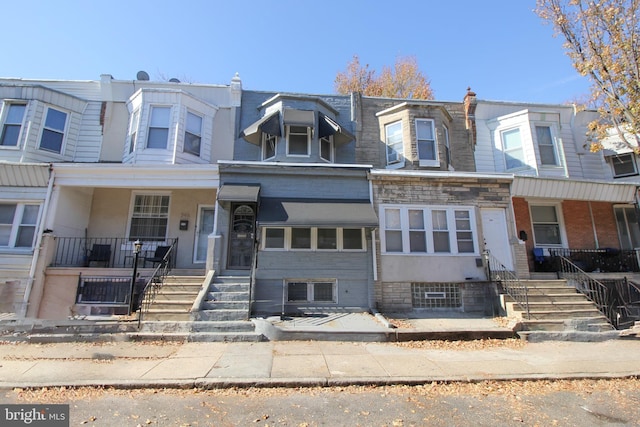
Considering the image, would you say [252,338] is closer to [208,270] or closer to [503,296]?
[208,270]

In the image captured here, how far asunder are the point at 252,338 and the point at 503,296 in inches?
290

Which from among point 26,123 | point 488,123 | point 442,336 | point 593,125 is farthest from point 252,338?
point 593,125

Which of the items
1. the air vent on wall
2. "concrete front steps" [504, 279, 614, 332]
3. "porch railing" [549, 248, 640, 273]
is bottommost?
"concrete front steps" [504, 279, 614, 332]

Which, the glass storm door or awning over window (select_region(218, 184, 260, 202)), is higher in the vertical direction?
awning over window (select_region(218, 184, 260, 202))

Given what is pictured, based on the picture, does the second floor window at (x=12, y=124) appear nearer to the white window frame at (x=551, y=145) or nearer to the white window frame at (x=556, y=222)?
the white window frame at (x=556, y=222)

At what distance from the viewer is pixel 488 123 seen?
Result: 48.2 ft

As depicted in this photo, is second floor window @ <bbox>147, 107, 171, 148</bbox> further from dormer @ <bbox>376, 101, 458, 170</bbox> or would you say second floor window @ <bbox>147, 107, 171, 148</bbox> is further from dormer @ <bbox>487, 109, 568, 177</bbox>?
dormer @ <bbox>487, 109, 568, 177</bbox>

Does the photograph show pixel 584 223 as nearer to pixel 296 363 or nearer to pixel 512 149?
pixel 512 149

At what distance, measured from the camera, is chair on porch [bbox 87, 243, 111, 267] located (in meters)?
11.0

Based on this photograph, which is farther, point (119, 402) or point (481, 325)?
point (481, 325)

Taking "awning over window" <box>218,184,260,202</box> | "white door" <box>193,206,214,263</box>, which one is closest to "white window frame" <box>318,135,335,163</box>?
"awning over window" <box>218,184,260,202</box>

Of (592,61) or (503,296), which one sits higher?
(592,61)

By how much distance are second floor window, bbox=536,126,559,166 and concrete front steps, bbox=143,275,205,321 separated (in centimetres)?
1449

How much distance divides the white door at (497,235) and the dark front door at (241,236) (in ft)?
26.5
